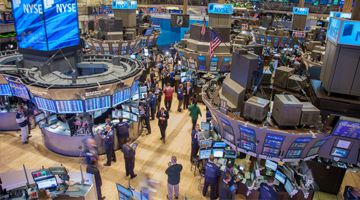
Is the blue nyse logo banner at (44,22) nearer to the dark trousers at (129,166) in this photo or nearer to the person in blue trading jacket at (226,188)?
the dark trousers at (129,166)

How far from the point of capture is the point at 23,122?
10.8 metres

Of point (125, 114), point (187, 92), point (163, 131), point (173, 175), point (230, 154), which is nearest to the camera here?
point (173, 175)

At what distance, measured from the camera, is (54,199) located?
644cm

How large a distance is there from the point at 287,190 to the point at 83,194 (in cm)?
493

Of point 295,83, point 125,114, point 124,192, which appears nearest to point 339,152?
point 295,83

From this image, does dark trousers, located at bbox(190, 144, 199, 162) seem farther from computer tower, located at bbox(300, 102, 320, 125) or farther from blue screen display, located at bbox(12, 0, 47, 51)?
blue screen display, located at bbox(12, 0, 47, 51)

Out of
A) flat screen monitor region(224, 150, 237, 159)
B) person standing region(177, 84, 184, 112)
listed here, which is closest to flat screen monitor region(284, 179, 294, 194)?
flat screen monitor region(224, 150, 237, 159)

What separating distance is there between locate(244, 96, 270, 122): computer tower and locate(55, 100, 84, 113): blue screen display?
18.6 ft

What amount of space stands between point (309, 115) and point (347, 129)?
43.3 inches

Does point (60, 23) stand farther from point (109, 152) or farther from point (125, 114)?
point (109, 152)

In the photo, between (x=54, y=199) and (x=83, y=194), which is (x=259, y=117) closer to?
(x=83, y=194)

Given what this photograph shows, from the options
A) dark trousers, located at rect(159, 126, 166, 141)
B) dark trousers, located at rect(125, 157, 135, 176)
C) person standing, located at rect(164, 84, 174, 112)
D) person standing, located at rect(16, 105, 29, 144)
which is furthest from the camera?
person standing, located at rect(164, 84, 174, 112)

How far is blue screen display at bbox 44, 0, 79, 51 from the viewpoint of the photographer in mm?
10352

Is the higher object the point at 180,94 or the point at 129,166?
the point at 180,94
